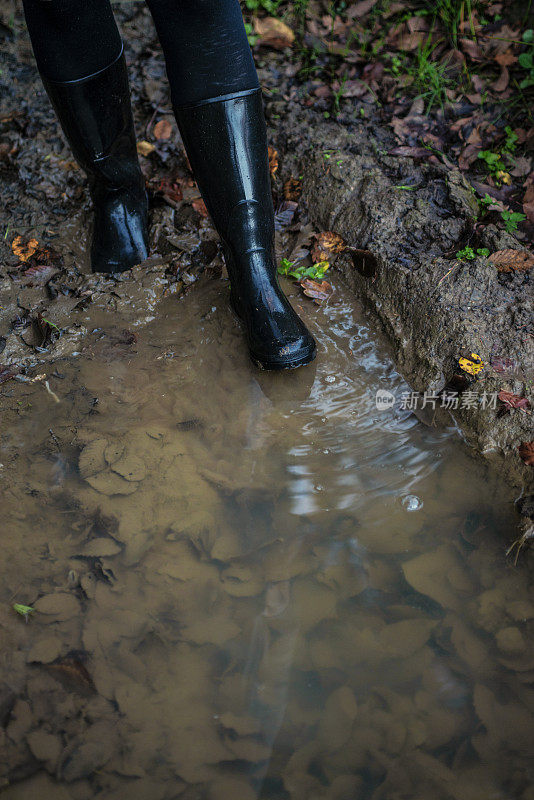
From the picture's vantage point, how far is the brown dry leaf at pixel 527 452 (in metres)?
1.54

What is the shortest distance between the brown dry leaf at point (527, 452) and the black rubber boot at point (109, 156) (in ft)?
5.18

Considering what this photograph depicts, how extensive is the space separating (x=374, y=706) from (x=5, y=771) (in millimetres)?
785

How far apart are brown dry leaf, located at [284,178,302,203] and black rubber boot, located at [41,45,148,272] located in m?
0.60

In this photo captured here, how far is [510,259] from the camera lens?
1.94 meters

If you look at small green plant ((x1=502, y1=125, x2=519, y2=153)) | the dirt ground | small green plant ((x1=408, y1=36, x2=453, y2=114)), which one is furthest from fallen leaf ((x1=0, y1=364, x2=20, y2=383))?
small green plant ((x1=502, y1=125, x2=519, y2=153))

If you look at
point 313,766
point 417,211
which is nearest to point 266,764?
point 313,766

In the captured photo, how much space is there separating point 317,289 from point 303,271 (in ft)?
0.34

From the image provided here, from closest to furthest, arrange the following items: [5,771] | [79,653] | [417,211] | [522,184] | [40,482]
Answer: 1. [5,771]
2. [79,653]
3. [40,482]
4. [417,211]
5. [522,184]

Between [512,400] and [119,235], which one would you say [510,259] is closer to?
[512,400]

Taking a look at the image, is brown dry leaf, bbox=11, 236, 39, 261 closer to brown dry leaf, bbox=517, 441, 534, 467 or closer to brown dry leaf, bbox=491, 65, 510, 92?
brown dry leaf, bbox=517, 441, 534, 467

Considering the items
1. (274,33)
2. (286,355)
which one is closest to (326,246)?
(286,355)

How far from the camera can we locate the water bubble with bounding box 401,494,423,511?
5.08 feet

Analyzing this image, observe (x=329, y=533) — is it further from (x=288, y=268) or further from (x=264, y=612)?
(x=288, y=268)

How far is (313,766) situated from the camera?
1.15 meters
